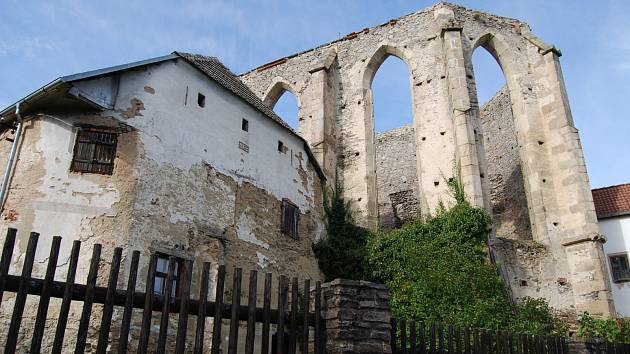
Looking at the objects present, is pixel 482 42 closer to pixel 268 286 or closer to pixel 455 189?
pixel 455 189

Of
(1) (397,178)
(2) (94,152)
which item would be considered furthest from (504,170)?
(2) (94,152)

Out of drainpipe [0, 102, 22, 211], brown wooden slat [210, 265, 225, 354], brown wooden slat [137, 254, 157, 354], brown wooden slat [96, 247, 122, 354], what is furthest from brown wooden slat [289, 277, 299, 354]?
drainpipe [0, 102, 22, 211]

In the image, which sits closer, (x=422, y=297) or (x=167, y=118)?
(x=167, y=118)

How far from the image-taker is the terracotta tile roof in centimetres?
1784

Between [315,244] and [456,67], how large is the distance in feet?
24.5

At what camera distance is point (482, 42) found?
62.5 feet

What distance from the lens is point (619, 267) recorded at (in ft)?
56.5

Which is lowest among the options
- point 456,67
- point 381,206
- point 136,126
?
point 136,126

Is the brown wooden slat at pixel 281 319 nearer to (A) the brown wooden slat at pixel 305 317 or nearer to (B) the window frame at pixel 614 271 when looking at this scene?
(A) the brown wooden slat at pixel 305 317

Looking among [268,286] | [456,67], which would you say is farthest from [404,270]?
[268,286]

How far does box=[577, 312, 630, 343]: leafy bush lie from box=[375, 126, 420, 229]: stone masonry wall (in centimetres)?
876

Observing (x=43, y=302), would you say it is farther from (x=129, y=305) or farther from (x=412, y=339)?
(x=412, y=339)

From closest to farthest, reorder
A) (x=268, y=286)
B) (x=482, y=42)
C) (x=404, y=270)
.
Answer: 1. (x=268, y=286)
2. (x=404, y=270)
3. (x=482, y=42)

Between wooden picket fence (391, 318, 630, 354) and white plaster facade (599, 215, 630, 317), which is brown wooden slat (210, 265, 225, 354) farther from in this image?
white plaster facade (599, 215, 630, 317)
